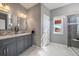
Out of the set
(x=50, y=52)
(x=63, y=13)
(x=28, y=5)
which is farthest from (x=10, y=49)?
(x=63, y=13)

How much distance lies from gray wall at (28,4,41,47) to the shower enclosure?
1.65 metres

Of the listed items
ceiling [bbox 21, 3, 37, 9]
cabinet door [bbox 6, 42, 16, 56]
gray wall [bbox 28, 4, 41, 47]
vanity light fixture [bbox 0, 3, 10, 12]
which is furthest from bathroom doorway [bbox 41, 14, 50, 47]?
cabinet door [bbox 6, 42, 16, 56]

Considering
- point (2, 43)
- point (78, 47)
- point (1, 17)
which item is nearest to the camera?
point (2, 43)

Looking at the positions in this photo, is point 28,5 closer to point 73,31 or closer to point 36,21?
point 36,21

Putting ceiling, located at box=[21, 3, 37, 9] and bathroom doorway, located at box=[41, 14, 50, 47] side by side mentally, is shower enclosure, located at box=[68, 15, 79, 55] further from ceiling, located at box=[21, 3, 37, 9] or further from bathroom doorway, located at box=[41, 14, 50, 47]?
ceiling, located at box=[21, 3, 37, 9]

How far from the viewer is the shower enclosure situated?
4.20 metres

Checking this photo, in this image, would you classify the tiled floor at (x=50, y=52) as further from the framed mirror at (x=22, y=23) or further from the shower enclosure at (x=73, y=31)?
the framed mirror at (x=22, y=23)

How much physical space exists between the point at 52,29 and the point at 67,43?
1248 mm

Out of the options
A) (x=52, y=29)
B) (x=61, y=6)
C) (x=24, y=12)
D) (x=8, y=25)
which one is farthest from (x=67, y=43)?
(x=8, y=25)

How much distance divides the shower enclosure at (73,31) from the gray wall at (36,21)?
5.42ft

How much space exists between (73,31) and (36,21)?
2.02 metres

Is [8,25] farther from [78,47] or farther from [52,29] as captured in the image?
[78,47]

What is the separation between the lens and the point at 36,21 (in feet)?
14.4

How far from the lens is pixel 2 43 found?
2.20 meters
